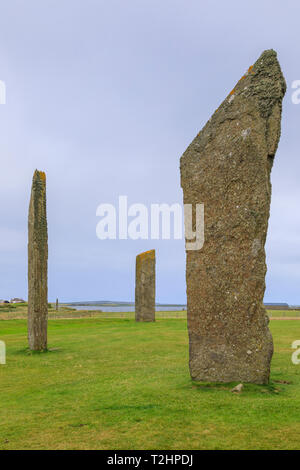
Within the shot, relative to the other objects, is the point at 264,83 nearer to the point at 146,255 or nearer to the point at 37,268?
the point at 37,268

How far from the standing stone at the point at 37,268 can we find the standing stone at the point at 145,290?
12.3m

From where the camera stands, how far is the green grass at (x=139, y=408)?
15.4 ft

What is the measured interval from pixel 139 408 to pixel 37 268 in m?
6.98

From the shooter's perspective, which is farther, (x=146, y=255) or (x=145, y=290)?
(x=146, y=255)

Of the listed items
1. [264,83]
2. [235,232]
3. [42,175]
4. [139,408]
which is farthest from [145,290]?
[139,408]

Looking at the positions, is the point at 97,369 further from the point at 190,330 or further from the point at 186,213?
the point at 186,213

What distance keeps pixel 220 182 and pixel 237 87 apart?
178 centimetres

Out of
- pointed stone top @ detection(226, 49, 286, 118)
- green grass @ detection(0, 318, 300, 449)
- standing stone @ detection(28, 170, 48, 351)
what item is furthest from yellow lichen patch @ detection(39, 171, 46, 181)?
pointed stone top @ detection(226, 49, 286, 118)

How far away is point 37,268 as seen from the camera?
12.0m

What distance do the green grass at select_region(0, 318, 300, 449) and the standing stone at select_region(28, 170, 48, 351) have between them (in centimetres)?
197

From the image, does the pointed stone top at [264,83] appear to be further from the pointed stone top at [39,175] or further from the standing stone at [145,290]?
the standing stone at [145,290]

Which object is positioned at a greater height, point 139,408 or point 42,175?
point 42,175

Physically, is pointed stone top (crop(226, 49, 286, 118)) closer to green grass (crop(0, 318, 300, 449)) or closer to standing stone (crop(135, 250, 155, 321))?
green grass (crop(0, 318, 300, 449))
